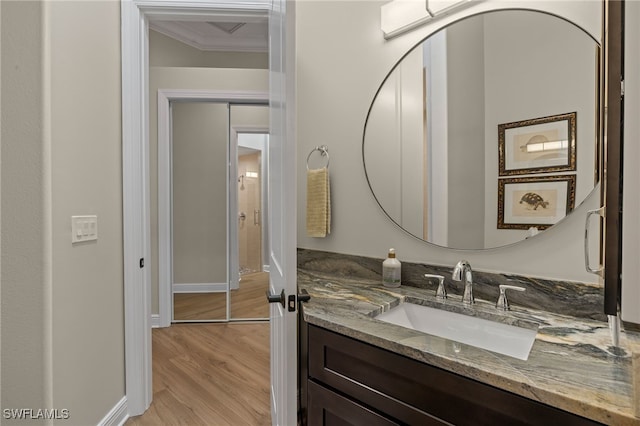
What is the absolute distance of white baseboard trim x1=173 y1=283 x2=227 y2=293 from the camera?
315cm

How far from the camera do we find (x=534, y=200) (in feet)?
3.57

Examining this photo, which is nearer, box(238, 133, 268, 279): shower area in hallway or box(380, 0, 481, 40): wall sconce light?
box(380, 0, 481, 40): wall sconce light

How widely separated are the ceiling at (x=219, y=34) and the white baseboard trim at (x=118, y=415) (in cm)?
336

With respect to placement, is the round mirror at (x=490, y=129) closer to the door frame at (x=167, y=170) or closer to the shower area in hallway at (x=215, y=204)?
the door frame at (x=167, y=170)

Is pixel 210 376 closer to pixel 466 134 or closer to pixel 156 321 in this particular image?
pixel 156 321

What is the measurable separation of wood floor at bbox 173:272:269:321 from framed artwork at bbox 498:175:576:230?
254cm

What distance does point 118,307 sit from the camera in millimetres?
1687

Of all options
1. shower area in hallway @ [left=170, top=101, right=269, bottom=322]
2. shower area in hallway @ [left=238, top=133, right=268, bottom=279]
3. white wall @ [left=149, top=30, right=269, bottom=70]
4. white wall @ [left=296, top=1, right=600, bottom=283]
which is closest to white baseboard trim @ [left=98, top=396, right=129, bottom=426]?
white wall @ [left=296, top=1, right=600, bottom=283]

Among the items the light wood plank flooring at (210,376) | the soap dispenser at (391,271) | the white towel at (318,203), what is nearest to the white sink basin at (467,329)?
the soap dispenser at (391,271)

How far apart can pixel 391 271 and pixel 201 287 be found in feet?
7.81

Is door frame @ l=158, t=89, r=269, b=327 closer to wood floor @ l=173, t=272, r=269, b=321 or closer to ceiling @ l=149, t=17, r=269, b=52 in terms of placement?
wood floor @ l=173, t=272, r=269, b=321

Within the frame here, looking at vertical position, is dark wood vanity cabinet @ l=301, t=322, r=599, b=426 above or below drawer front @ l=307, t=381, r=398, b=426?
above

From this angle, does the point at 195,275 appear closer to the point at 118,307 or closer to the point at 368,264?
the point at 118,307

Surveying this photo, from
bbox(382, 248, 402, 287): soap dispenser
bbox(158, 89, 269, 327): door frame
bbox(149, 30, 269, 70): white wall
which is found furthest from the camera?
bbox(149, 30, 269, 70): white wall
